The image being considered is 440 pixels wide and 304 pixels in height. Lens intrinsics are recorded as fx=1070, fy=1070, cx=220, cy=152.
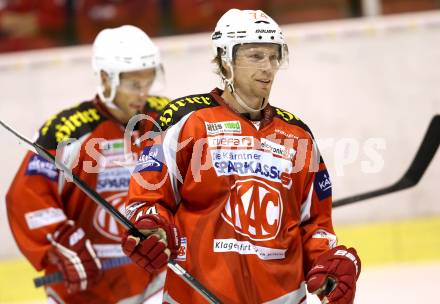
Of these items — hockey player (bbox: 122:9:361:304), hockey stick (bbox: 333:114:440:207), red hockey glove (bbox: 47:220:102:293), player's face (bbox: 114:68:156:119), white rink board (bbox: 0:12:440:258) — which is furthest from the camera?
white rink board (bbox: 0:12:440:258)

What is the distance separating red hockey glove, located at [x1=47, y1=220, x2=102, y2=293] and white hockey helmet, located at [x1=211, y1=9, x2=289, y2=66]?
97cm

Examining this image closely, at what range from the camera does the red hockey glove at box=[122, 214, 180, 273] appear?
2570 millimetres

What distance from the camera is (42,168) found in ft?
11.7

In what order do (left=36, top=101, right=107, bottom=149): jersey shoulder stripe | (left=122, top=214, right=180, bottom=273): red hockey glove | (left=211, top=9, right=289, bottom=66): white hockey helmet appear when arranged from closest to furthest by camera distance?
(left=122, top=214, right=180, bottom=273): red hockey glove → (left=211, top=9, right=289, bottom=66): white hockey helmet → (left=36, top=101, right=107, bottom=149): jersey shoulder stripe

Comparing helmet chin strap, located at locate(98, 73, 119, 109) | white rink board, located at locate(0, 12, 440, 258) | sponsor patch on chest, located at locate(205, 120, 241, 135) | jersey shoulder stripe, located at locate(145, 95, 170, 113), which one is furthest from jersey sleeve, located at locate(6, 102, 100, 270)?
white rink board, located at locate(0, 12, 440, 258)

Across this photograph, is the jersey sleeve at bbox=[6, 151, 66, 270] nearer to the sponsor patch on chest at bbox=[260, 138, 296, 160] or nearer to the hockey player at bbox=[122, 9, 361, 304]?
the hockey player at bbox=[122, 9, 361, 304]

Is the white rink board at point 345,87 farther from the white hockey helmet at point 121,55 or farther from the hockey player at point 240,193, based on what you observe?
the hockey player at point 240,193

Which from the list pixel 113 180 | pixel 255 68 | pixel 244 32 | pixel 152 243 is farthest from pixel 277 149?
pixel 113 180

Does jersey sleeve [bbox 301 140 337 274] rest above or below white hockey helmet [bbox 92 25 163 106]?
below

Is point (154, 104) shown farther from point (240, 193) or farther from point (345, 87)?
point (345, 87)

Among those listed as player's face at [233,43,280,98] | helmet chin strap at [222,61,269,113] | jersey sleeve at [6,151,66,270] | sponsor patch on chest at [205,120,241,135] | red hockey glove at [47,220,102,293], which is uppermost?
player's face at [233,43,280,98]

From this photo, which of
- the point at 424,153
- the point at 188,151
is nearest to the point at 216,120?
the point at 188,151

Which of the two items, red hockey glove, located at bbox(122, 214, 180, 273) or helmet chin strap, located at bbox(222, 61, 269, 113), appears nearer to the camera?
red hockey glove, located at bbox(122, 214, 180, 273)

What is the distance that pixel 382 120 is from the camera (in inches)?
207
